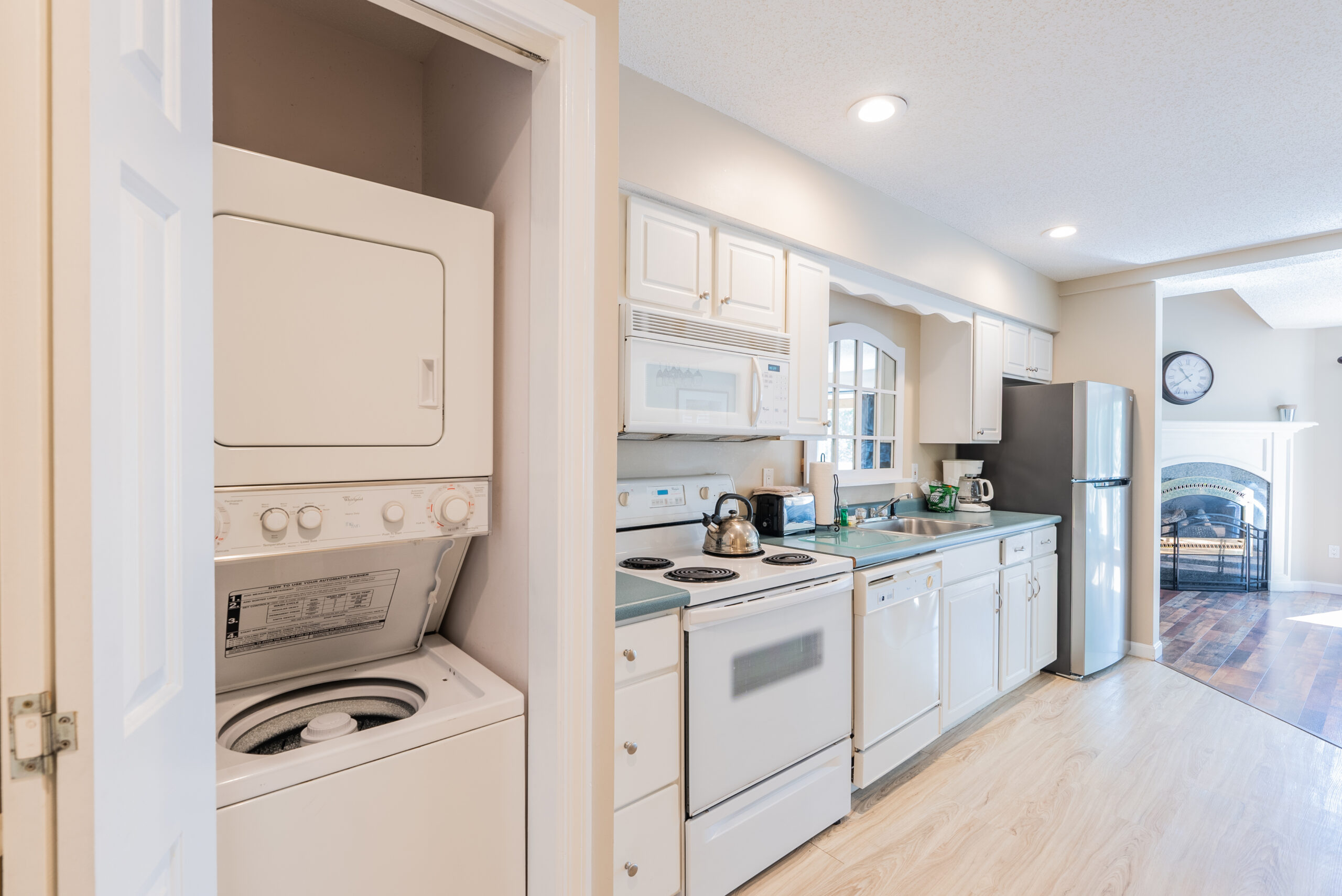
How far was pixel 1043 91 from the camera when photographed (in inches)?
79.5

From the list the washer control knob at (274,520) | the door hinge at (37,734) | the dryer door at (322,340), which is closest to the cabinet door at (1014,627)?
the dryer door at (322,340)

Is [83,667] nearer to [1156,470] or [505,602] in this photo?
[505,602]

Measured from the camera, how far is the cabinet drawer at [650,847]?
61.3 inches

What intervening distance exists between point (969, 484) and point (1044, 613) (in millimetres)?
809

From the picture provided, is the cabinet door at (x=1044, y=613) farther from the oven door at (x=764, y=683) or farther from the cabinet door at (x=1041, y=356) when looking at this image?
the oven door at (x=764, y=683)

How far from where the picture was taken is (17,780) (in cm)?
54

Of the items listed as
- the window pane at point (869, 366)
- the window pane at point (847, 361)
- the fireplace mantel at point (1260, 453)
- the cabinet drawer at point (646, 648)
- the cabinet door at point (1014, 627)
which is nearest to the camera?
the cabinet drawer at point (646, 648)

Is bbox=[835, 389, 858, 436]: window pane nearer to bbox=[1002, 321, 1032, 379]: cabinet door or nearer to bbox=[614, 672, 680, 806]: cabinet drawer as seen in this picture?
bbox=[1002, 321, 1032, 379]: cabinet door

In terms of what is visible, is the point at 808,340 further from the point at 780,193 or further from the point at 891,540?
the point at 891,540

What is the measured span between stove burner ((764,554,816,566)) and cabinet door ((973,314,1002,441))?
1.91 m

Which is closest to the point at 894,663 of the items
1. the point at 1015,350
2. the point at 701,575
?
the point at 701,575

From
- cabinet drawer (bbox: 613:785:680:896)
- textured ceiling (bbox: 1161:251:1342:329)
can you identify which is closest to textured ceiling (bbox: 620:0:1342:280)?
textured ceiling (bbox: 1161:251:1342:329)

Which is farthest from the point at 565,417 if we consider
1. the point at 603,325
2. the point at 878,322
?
the point at 878,322

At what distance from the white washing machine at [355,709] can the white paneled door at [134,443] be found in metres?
0.20
